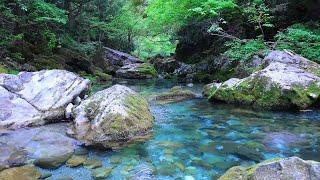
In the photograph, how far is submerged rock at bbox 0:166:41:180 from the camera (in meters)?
4.89

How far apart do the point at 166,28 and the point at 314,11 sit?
12.0 metres

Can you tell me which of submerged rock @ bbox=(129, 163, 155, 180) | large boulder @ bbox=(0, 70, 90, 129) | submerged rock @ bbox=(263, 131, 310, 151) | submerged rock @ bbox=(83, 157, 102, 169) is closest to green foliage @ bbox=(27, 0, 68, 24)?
A: large boulder @ bbox=(0, 70, 90, 129)

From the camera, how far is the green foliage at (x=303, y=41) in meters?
12.6

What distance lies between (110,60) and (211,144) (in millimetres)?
20431

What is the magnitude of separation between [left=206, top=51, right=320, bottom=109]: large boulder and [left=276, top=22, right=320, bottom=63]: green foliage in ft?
6.61

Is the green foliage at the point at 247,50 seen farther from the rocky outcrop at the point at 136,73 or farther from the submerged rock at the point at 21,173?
the submerged rock at the point at 21,173

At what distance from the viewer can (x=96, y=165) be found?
5484 mm

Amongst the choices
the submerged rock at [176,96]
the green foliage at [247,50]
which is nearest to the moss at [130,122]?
the submerged rock at [176,96]

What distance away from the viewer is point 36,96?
835 cm

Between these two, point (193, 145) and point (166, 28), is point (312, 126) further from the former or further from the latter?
point (166, 28)

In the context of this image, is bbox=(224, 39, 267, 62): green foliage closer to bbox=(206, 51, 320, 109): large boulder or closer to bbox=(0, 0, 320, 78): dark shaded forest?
bbox=(0, 0, 320, 78): dark shaded forest

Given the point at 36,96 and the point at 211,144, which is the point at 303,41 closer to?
the point at 211,144

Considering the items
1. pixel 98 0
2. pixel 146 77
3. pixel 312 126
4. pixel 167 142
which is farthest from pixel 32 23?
pixel 312 126

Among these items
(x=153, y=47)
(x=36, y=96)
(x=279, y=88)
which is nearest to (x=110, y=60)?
(x=153, y=47)
